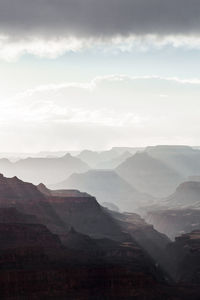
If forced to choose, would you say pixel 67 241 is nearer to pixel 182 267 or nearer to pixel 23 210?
pixel 23 210

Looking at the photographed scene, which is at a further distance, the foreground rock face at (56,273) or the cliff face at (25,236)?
the cliff face at (25,236)

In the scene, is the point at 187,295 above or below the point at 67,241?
below

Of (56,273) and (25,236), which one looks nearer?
(56,273)

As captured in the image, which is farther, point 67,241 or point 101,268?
point 67,241

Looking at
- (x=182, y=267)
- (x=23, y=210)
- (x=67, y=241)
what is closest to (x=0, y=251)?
(x=67, y=241)

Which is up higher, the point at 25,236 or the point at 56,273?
the point at 25,236

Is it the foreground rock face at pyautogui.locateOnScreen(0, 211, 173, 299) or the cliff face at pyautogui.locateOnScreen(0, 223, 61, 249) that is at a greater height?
the cliff face at pyautogui.locateOnScreen(0, 223, 61, 249)

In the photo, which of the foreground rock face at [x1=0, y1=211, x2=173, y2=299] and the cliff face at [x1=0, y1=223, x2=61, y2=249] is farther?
the cliff face at [x1=0, y1=223, x2=61, y2=249]

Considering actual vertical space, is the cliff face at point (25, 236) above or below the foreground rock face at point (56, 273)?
above

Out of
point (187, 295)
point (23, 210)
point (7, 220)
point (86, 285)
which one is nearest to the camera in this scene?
point (86, 285)

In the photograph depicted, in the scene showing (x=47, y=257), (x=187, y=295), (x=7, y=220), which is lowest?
(x=187, y=295)

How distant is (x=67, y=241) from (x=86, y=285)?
44768mm

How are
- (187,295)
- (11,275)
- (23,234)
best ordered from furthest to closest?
(23,234) → (187,295) → (11,275)

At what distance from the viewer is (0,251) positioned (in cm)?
12912
